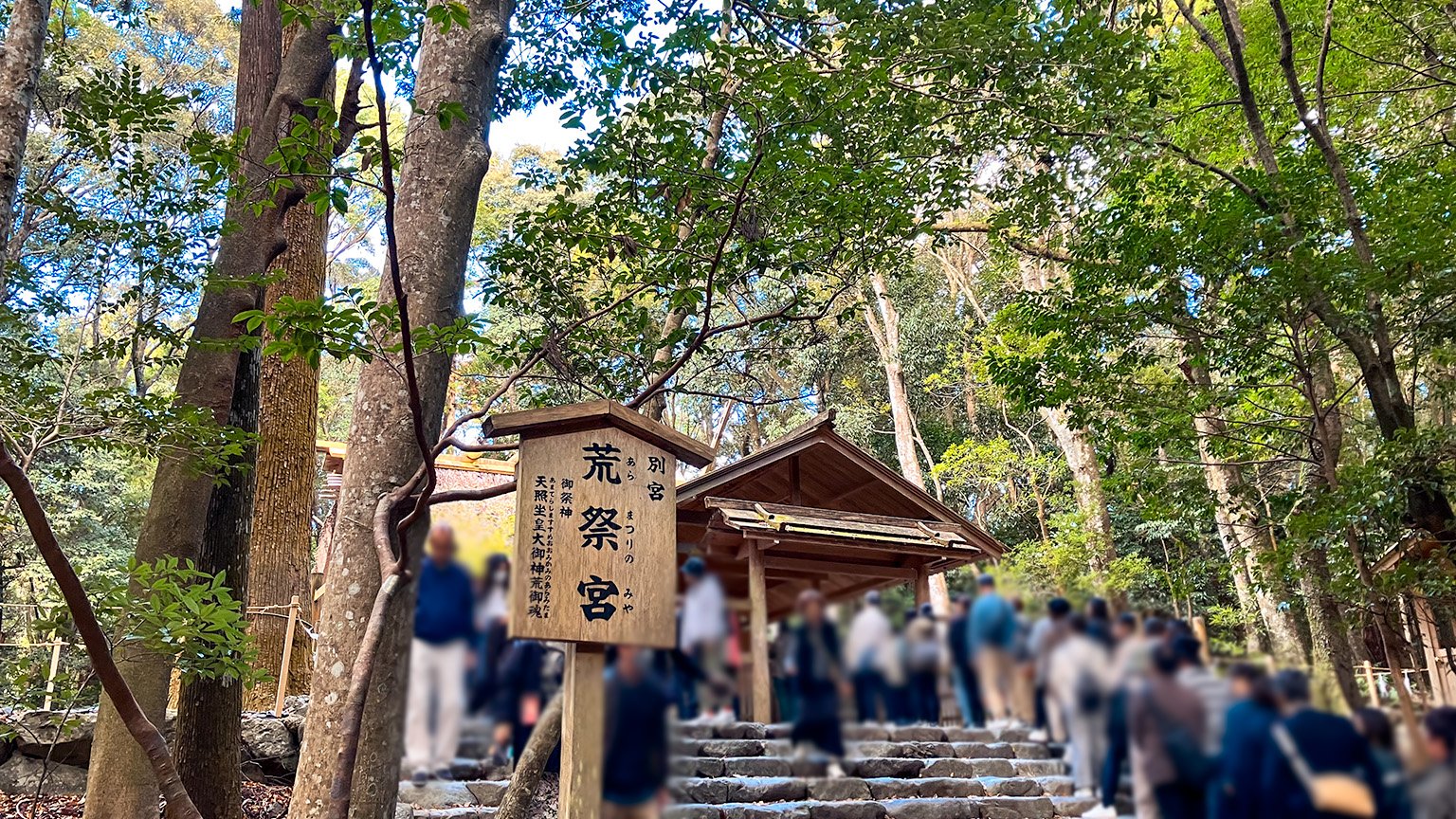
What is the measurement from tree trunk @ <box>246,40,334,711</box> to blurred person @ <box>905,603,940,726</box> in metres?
7.28

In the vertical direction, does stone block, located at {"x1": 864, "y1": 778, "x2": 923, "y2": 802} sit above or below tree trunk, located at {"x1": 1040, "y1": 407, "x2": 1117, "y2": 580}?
below

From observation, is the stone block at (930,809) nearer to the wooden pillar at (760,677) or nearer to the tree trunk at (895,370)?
the wooden pillar at (760,677)

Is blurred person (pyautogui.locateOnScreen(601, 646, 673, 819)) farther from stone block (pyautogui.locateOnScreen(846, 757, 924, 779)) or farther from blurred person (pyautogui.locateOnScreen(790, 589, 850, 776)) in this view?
stone block (pyautogui.locateOnScreen(846, 757, 924, 779))

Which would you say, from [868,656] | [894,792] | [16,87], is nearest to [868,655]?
[868,656]

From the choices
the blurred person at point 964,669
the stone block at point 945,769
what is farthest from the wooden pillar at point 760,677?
the stone block at point 945,769

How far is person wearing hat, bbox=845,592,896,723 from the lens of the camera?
118 centimetres

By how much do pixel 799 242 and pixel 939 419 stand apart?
15.3 meters

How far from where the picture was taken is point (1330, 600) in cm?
571

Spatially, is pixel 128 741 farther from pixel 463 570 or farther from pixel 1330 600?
pixel 1330 600

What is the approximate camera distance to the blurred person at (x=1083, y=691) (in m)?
1.04

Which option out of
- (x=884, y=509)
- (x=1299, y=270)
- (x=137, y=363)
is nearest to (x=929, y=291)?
(x=884, y=509)

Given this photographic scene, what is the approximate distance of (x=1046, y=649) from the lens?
1.09 metres

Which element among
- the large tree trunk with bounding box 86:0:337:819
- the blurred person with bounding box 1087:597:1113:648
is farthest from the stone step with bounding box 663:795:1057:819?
the blurred person with bounding box 1087:597:1113:648

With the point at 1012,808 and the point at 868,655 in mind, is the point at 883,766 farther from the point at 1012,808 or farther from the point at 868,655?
the point at 868,655
